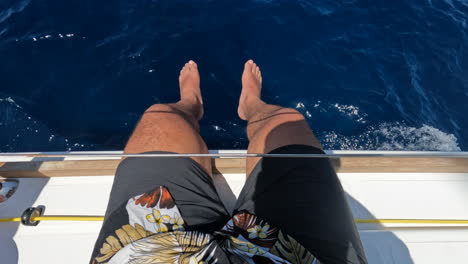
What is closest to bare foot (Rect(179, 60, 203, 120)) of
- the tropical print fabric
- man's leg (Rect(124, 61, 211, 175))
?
man's leg (Rect(124, 61, 211, 175))

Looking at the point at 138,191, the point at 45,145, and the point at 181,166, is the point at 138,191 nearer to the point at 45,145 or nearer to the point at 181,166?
the point at 181,166

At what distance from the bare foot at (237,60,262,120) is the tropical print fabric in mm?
1145

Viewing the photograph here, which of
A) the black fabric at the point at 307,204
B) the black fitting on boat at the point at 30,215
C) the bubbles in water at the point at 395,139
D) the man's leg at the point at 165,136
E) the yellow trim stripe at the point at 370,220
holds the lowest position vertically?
the bubbles in water at the point at 395,139

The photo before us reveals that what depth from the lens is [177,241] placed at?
2.52 ft

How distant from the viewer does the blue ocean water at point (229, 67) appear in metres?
1.96

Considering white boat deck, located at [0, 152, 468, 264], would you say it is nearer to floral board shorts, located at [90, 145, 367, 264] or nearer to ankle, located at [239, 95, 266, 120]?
floral board shorts, located at [90, 145, 367, 264]

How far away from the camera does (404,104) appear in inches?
85.7

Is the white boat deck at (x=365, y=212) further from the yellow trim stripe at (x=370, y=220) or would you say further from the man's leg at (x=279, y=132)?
the man's leg at (x=279, y=132)

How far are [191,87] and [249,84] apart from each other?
422mm

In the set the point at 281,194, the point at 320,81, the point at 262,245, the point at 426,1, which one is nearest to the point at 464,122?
the point at 320,81

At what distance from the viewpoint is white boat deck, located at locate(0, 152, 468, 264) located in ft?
3.52

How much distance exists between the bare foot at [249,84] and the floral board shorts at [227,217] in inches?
37.9

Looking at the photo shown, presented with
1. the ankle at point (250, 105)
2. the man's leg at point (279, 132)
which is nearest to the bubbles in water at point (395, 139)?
the ankle at point (250, 105)

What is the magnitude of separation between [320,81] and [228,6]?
110 centimetres
